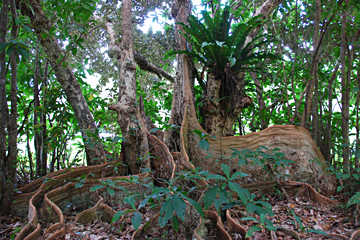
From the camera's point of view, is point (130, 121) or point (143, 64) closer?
point (130, 121)

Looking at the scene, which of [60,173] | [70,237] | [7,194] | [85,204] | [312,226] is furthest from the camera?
[60,173]

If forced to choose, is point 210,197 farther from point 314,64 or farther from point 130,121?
point 314,64

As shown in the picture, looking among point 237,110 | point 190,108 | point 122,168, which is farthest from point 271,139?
point 122,168

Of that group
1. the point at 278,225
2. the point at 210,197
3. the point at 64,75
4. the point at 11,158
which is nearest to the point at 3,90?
the point at 11,158

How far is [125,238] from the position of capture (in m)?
1.89

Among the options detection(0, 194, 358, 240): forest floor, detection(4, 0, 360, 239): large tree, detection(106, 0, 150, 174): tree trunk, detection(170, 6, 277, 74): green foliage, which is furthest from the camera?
detection(170, 6, 277, 74): green foliage

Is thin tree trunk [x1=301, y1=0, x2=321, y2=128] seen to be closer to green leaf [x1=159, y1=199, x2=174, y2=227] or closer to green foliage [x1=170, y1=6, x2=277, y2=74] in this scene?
green foliage [x1=170, y1=6, x2=277, y2=74]

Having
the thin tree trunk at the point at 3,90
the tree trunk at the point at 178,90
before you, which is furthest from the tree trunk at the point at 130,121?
the thin tree trunk at the point at 3,90

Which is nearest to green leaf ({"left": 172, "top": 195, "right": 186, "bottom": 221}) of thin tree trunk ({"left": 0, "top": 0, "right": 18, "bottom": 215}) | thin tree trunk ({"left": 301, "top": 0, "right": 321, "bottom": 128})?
thin tree trunk ({"left": 0, "top": 0, "right": 18, "bottom": 215})

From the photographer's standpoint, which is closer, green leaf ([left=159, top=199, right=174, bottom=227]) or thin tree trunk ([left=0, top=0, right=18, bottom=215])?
green leaf ([left=159, top=199, right=174, bottom=227])

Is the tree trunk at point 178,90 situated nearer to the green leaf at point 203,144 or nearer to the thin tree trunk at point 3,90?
the green leaf at point 203,144

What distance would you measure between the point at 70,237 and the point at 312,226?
1902 millimetres

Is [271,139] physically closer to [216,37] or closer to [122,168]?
[216,37]

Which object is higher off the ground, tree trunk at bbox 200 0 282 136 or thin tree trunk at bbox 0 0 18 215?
tree trunk at bbox 200 0 282 136
